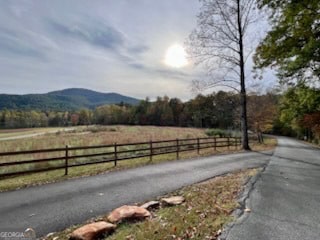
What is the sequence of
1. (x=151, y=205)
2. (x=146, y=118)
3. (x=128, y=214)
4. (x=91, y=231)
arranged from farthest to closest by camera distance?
(x=146, y=118)
(x=151, y=205)
(x=128, y=214)
(x=91, y=231)

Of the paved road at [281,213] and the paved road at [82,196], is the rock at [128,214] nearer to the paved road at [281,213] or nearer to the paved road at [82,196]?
the paved road at [82,196]

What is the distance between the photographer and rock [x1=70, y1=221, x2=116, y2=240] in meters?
4.43

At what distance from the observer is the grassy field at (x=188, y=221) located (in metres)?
4.47

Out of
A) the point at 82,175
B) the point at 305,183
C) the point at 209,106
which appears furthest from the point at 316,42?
the point at 209,106

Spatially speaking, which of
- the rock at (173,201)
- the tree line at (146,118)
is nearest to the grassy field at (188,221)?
the rock at (173,201)

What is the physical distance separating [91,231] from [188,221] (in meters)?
1.73

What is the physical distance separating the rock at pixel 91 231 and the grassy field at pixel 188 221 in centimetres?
14

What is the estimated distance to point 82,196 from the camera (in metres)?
7.07

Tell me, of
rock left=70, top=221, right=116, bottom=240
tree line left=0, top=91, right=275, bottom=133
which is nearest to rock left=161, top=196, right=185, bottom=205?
rock left=70, top=221, right=116, bottom=240

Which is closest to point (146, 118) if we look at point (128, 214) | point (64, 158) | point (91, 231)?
point (64, 158)

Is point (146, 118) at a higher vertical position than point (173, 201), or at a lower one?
higher

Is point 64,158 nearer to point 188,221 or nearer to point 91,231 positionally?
point 91,231

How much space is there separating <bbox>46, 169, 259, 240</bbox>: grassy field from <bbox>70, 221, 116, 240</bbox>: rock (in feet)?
0.46

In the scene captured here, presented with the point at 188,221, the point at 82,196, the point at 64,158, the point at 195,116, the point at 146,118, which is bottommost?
the point at 82,196
